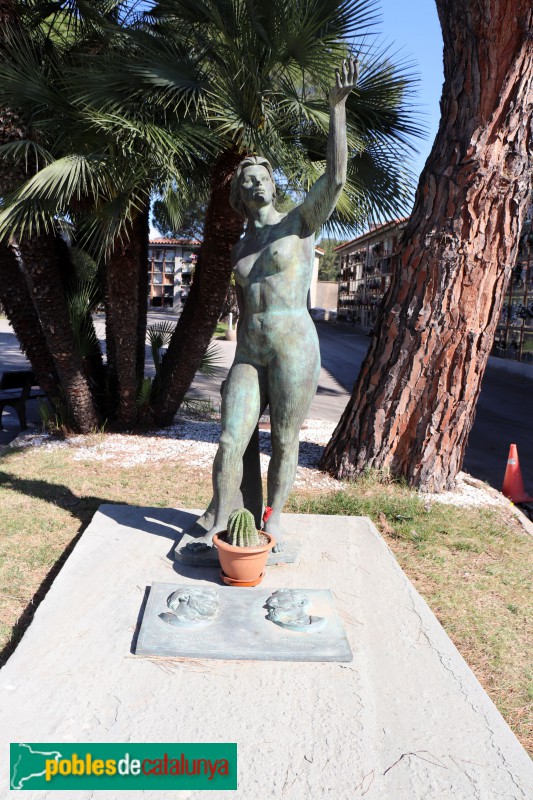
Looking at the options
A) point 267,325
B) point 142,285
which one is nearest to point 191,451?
point 142,285

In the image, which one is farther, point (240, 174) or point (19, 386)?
point (19, 386)

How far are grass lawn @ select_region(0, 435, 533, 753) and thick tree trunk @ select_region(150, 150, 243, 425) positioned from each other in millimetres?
→ 1202

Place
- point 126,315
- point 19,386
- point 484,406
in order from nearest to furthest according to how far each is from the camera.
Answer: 1. point 126,315
2. point 19,386
3. point 484,406

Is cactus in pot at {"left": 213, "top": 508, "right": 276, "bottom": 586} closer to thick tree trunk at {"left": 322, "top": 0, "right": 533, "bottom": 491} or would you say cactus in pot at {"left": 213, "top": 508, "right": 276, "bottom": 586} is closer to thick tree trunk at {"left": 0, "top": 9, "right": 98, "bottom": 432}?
thick tree trunk at {"left": 322, "top": 0, "right": 533, "bottom": 491}

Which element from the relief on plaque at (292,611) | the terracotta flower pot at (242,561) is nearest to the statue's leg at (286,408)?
the terracotta flower pot at (242,561)

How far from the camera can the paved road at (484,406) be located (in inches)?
291

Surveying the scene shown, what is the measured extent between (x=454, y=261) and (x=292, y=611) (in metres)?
3.49

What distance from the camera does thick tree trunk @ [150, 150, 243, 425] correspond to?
612 cm

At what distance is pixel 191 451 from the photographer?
6527mm

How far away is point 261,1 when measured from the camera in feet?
15.9

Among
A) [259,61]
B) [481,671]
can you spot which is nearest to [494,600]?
[481,671]

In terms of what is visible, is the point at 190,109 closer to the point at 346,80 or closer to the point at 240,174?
the point at 240,174

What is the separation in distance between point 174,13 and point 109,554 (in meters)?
4.56

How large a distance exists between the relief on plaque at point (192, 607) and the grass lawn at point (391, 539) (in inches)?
30.9
